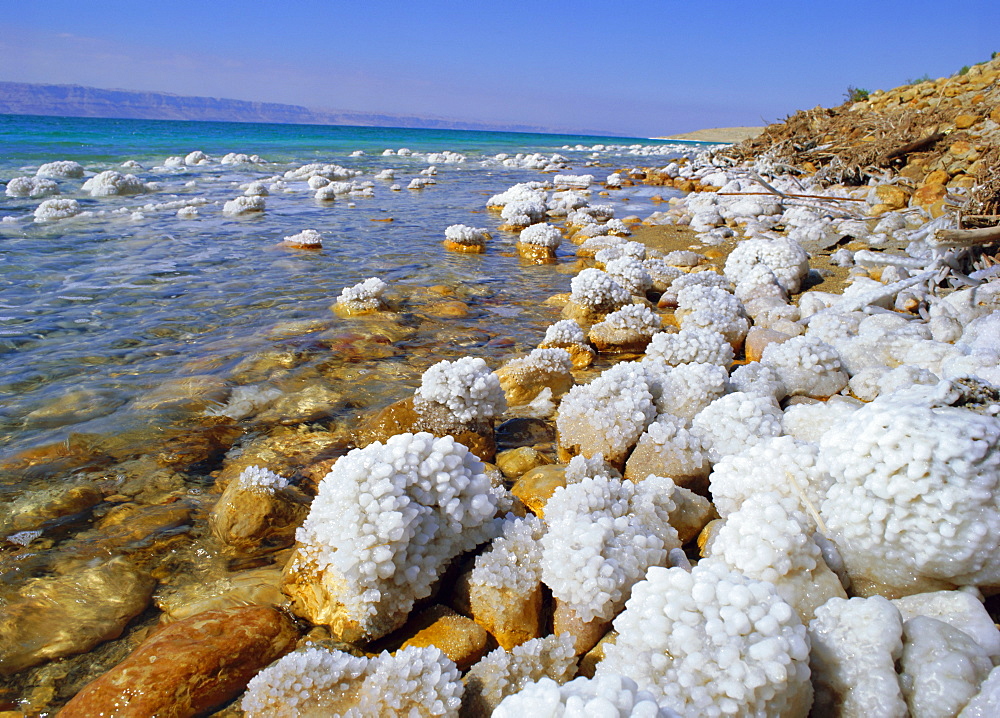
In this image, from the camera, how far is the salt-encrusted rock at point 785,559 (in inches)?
70.6

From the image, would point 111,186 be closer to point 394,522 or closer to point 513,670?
point 394,522

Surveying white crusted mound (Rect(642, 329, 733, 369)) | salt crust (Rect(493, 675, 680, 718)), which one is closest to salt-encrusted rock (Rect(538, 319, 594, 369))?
white crusted mound (Rect(642, 329, 733, 369))

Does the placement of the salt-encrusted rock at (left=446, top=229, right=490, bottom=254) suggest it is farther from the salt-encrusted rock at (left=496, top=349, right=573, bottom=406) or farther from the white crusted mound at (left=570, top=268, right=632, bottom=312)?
the salt-encrusted rock at (left=496, top=349, right=573, bottom=406)

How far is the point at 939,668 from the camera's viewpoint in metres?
1.46

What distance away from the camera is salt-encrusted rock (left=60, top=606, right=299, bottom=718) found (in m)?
1.71

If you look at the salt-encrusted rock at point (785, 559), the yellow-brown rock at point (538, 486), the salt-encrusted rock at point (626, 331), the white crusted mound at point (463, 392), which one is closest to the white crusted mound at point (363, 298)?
the salt-encrusted rock at point (626, 331)

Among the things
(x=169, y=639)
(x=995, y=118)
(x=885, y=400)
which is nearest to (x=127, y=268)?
(x=169, y=639)

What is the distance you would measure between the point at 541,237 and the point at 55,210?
8316 mm

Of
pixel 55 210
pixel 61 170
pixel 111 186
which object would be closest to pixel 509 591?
pixel 55 210

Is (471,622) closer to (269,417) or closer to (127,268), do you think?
(269,417)

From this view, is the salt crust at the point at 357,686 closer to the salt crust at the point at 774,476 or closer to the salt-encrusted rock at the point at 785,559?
the salt-encrusted rock at the point at 785,559

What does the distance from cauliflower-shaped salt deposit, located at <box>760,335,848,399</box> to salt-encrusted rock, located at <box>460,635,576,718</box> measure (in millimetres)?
2458

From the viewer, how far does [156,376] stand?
4.12 m

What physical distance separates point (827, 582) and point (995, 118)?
1306 centimetres
